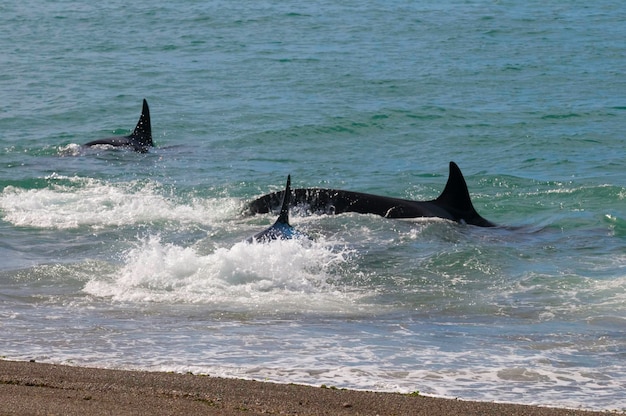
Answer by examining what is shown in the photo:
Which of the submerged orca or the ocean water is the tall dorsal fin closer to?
the submerged orca

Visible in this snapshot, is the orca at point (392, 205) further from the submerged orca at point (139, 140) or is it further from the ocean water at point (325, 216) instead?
the submerged orca at point (139, 140)

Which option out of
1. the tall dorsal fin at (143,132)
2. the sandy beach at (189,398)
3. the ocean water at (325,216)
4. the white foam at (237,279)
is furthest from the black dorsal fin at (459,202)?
the tall dorsal fin at (143,132)

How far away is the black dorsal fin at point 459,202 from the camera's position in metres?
14.0

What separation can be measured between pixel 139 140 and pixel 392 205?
7286 millimetres

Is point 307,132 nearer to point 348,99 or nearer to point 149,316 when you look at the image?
point 348,99

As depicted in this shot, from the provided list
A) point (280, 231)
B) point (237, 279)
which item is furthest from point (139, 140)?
point (237, 279)

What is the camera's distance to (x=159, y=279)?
10859 mm

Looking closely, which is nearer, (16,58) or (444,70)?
(444,70)

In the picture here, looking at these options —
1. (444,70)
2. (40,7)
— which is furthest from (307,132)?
(40,7)

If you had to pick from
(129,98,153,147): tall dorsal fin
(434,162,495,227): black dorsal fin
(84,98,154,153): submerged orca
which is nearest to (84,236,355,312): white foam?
(434,162,495,227): black dorsal fin

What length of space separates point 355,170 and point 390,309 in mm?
8977

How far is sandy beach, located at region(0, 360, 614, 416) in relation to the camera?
6469 mm

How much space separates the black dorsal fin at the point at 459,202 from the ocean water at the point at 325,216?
0.42 m

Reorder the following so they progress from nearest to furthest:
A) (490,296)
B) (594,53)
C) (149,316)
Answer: (149,316), (490,296), (594,53)
